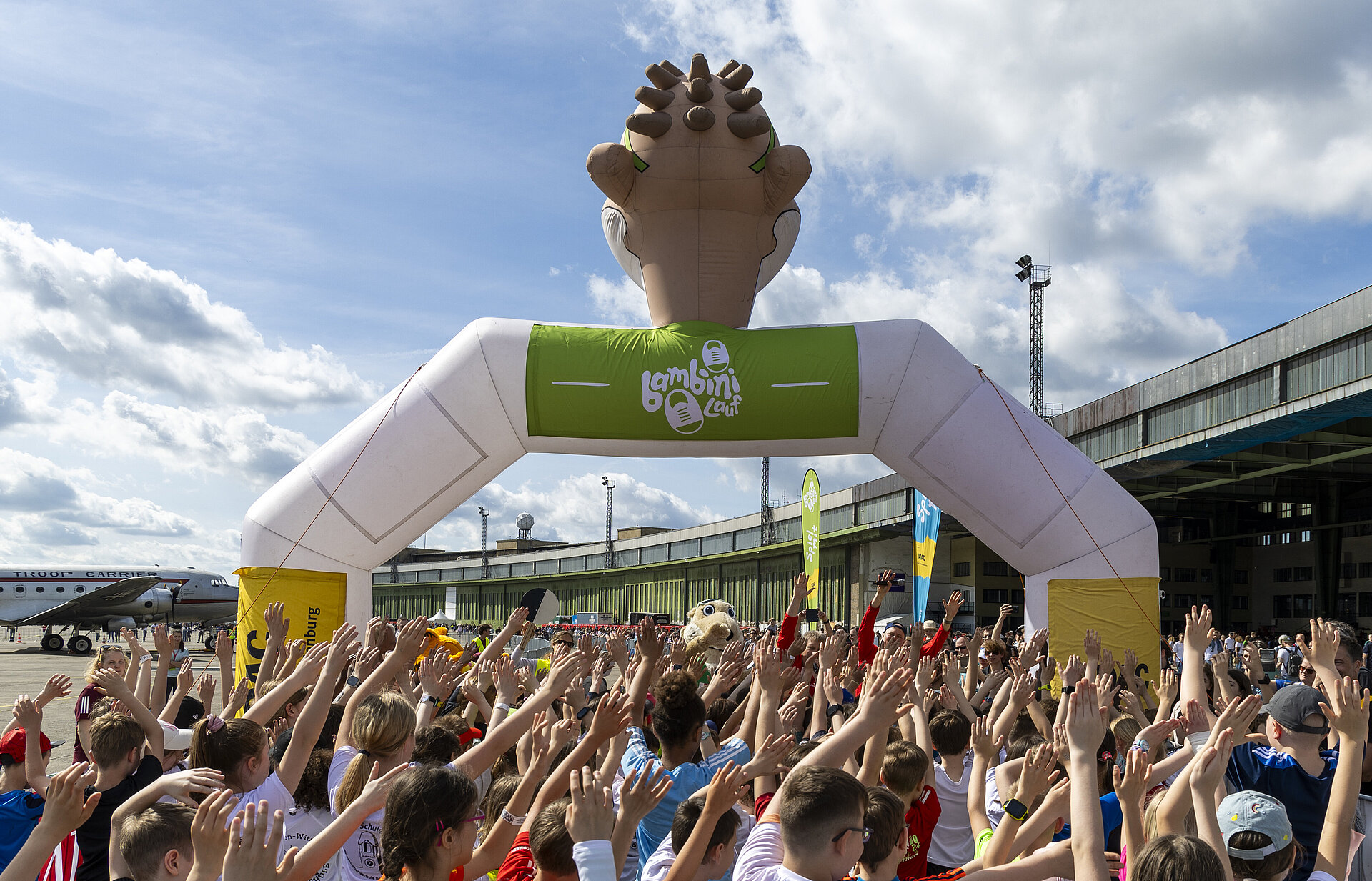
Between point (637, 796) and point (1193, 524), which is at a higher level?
point (1193, 524)

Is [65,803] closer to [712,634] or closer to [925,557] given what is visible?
[712,634]

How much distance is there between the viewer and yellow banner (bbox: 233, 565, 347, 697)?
30.9 ft

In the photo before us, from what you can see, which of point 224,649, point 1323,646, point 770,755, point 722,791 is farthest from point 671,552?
point 722,791

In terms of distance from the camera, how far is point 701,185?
1002 cm

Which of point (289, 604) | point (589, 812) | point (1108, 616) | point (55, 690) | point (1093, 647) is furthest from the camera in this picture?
point (289, 604)

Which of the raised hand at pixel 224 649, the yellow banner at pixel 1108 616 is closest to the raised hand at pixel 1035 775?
the raised hand at pixel 224 649

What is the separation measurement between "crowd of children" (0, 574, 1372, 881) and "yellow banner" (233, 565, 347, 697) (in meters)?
4.14

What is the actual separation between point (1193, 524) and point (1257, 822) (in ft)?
108

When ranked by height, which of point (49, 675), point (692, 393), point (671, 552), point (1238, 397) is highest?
point (1238, 397)

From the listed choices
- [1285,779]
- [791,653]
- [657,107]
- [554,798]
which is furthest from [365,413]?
[1285,779]

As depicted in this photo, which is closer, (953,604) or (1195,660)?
(1195,660)

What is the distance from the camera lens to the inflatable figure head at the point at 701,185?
9969 mm

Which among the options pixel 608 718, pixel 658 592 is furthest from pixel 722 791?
pixel 658 592

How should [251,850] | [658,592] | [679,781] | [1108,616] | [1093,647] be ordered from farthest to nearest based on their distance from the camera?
[658,592] → [1108,616] → [1093,647] → [679,781] → [251,850]
